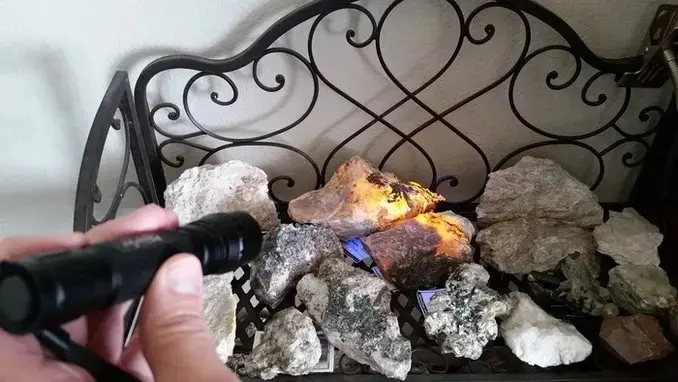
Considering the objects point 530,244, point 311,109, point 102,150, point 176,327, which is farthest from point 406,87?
point 176,327

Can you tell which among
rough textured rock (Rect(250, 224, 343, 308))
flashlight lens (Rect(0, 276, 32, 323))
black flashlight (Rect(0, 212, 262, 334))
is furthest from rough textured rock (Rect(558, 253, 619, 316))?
flashlight lens (Rect(0, 276, 32, 323))

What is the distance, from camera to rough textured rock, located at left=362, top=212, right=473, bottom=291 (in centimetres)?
69

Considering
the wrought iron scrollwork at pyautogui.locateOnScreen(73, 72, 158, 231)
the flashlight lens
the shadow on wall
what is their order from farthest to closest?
1. the shadow on wall
2. the wrought iron scrollwork at pyautogui.locateOnScreen(73, 72, 158, 231)
3. the flashlight lens

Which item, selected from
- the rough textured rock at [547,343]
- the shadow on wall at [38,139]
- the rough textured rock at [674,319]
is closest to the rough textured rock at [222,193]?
the shadow on wall at [38,139]

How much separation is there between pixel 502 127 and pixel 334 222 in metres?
0.22

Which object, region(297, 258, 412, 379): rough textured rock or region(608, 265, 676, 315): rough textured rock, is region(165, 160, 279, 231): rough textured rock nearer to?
region(297, 258, 412, 379): rough textured rock

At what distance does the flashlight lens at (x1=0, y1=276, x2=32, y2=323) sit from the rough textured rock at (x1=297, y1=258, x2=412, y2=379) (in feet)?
1.14

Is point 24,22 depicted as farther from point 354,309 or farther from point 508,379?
point 508,379

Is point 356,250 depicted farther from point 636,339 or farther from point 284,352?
point 636,339

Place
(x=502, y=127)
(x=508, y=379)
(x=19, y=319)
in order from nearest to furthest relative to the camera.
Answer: (x=19, y=319) → (x=508, y=379) → (x=502, y=127)

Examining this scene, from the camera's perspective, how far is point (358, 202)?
2.35 ft

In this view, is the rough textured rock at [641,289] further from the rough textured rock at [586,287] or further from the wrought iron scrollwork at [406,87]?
the wrought iron scrollwork at [406,87]

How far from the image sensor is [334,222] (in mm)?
716

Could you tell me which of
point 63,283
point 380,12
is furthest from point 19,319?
point 380,12
